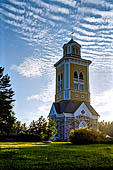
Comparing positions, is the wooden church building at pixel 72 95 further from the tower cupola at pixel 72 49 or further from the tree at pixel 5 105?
the tree at pixel 5 105

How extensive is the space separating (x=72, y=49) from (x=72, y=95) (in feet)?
29.4

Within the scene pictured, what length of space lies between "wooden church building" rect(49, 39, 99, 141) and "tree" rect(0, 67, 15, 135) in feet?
24.0

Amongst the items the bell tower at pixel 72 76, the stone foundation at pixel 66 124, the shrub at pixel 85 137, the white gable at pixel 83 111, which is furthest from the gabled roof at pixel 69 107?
the shrub at pixel 85 137

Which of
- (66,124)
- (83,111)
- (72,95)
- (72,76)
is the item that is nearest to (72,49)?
(72,76)

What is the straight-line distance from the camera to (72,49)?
35.2 m

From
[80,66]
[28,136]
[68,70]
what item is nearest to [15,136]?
[28,136]

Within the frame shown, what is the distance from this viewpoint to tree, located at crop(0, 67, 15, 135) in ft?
91.6

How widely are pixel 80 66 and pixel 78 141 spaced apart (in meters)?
19.3

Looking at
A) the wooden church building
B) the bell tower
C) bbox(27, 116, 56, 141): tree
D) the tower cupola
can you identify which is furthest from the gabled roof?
the tower cupola

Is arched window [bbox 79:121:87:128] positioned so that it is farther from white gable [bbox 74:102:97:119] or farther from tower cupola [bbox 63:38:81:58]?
tower cupola [bbox 63:38:81:58]

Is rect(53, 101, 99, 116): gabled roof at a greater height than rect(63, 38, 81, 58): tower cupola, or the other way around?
rect(63, 38, 81, 58): tower cupola

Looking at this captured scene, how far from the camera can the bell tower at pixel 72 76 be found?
3247 cm

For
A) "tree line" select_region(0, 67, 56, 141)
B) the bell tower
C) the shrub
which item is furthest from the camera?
the bell tower

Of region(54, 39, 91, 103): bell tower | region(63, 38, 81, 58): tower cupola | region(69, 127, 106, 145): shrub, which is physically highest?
region(63, 38, 81, 58): tower cupola
